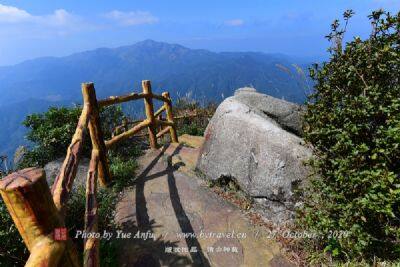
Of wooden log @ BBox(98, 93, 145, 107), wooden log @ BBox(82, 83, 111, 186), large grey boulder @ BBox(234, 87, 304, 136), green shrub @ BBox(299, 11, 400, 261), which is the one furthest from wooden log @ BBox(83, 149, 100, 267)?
large grey boulder @ BBox(234, 87, 304, 136)

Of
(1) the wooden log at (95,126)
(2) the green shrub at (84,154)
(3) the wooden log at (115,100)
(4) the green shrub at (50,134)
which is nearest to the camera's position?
(2) the green shrub at (84,154)

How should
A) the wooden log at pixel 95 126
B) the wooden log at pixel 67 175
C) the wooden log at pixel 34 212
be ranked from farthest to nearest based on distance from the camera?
the wooden log at pixel 95 126, the wooden log at pixel 67 175, the wooden log at pixel 34 212

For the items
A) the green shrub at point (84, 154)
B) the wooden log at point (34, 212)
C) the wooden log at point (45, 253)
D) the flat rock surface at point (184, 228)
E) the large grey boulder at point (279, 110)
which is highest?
the wooden log at point (34, 212)

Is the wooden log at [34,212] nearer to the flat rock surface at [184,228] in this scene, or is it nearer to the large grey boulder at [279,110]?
the flat rock surface at [184,228]

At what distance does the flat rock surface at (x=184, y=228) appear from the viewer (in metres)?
4.82

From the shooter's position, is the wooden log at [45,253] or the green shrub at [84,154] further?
the green shrub at [84,154]

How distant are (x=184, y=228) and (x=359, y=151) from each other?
125 inches

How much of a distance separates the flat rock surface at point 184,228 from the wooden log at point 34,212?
3.14 metres

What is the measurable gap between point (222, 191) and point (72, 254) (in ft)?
15.8

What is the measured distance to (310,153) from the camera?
17.1 ft

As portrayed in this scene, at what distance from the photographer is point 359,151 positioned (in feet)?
13.5

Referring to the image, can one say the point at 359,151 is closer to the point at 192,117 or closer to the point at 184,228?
the point at 184,228

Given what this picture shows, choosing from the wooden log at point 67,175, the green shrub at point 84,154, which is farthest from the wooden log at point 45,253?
the green shrub at point 84,154

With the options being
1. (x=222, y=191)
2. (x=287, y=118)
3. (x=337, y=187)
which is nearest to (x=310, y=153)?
(x=337, y=187)
